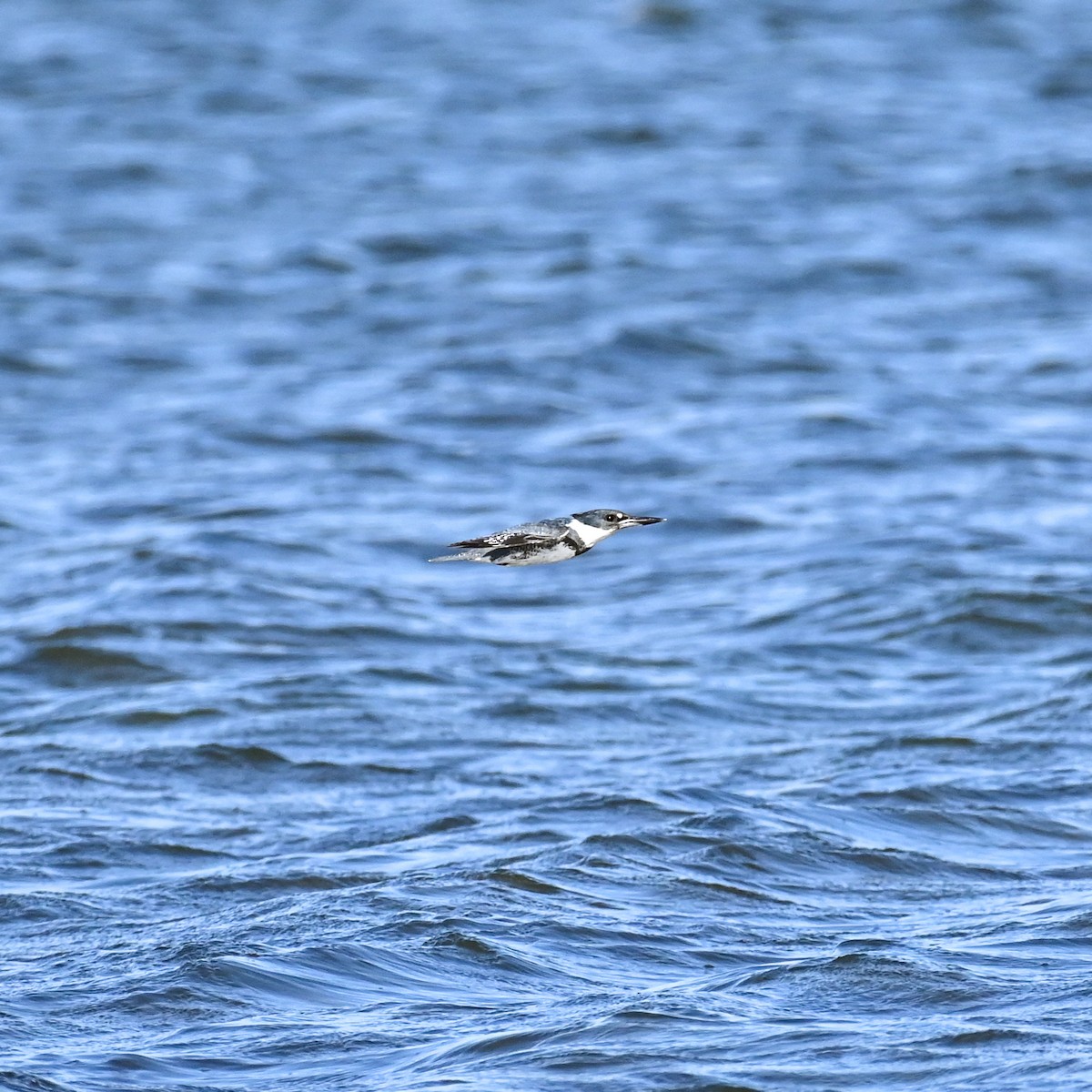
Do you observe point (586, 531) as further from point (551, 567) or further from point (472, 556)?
point (551, 567)

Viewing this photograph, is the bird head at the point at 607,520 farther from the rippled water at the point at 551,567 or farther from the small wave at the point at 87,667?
the small wave at the point at 87,667

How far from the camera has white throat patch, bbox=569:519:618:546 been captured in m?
4.83

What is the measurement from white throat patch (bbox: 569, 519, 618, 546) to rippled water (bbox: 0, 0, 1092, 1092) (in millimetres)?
1827

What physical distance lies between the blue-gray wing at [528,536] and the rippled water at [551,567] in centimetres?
186

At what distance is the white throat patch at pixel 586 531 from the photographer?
483 cm

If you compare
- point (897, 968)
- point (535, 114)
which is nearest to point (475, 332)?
point (535, 114)

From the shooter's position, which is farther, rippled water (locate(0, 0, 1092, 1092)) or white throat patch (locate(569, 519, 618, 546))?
rippled water (locate(0, 0, 1092, 1092))

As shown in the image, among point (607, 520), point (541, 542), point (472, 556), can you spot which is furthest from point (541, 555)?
point (607, 520)

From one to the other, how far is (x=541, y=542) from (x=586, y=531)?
140mm

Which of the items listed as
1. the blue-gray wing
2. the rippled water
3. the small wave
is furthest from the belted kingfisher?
the small wave

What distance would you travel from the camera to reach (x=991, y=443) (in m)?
12.9

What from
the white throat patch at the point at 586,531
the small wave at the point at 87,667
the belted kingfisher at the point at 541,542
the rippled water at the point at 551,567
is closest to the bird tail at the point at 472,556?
the belted kingfisher at the point at 541,542

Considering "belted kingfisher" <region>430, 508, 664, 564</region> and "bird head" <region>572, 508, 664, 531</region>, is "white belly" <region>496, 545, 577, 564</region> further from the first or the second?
"bird head" <region>572, 508, 664, 531</region>

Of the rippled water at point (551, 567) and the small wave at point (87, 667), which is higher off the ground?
the rippled water at point (551, 567)
